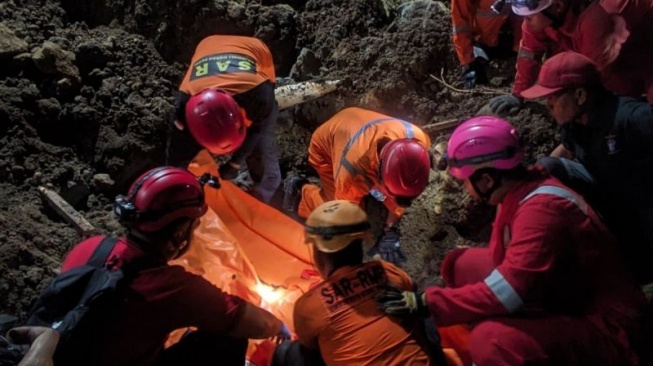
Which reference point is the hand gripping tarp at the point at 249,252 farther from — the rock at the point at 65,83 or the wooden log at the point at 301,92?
the rock at the point at 65,83

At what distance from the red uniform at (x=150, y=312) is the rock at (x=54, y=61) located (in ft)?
10.2

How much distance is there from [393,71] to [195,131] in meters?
1.94

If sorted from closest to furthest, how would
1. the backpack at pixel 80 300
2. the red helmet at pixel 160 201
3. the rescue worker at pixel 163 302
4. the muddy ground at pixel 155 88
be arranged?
the backpack at pixel 80 300 → the rescue worker at pixel 163 302 → the red helmet at pixel 160 201 → the muddy ground at pixel 155 88

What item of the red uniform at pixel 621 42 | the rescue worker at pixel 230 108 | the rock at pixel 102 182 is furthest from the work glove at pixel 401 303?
the rock at pixel 102 182

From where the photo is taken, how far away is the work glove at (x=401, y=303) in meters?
2.74

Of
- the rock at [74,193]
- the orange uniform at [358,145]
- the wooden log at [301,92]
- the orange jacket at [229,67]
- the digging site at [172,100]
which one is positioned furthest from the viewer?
the wooden log at [301,92]

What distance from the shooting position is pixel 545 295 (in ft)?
9.01

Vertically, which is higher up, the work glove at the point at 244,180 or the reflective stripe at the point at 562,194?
the reflective stripe at the point at 562,194

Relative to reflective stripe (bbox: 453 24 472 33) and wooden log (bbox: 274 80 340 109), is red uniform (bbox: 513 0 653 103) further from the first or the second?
wooden log (bbox: 274 80 340 109)

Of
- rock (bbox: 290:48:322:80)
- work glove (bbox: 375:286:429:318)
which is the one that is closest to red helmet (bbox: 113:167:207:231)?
work glove (bbox: 375:286:429:318)

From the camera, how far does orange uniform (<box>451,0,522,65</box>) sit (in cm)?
485

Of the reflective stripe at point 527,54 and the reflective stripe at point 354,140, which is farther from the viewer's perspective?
the reflective stripe at point 527,54

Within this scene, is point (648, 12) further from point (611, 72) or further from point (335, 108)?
point (335, 108)

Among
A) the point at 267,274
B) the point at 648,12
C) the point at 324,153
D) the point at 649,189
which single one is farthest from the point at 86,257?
the point at 648,12
